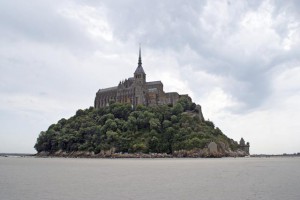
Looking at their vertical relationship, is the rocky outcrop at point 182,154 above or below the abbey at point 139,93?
below

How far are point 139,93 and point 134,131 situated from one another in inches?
1271

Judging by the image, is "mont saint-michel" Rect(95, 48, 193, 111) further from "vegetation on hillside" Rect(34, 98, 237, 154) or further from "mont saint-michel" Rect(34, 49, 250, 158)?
"vegetation on hillside" Rect(34, 98, 237, 154)

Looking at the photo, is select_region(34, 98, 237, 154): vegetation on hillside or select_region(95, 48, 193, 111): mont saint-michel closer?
select_region(34, 98, 237, 154): vegetation on hillside

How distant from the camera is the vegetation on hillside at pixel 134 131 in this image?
13125 centimetres

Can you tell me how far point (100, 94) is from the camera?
185500 mm

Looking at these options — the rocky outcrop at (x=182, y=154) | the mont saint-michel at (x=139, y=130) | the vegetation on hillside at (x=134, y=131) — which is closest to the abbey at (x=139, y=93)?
the mont saint-michel at (x=139, y=130)

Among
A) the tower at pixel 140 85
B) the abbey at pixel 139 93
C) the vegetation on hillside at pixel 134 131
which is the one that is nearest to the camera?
the vegetation on hillside at pixel 134 131

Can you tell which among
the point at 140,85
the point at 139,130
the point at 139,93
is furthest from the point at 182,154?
the point at 140,85

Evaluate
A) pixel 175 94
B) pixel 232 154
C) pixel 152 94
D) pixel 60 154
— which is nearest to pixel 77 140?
pixel 60 154

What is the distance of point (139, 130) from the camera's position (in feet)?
468

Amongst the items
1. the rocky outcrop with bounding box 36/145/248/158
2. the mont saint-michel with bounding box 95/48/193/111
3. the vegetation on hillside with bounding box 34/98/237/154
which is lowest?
the rocky outcrop with bounding box 36/145/248/158

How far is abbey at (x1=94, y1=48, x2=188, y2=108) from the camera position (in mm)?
168000

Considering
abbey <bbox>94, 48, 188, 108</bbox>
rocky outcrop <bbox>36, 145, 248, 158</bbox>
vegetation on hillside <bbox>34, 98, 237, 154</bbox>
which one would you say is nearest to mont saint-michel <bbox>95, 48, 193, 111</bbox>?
abbey <bbox>94, 48, 188, 108</bbox>

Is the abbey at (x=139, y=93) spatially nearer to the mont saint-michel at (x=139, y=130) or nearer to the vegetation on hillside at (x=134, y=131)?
the mont saint-michel at (x=139, y=130)
